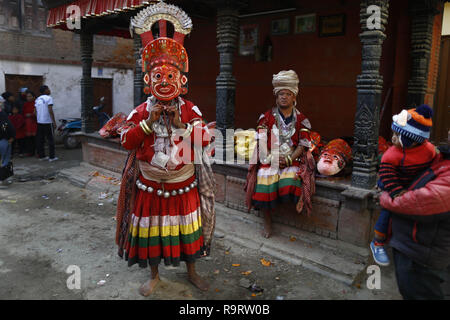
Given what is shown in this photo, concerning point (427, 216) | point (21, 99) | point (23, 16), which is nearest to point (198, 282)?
point (427, 216)

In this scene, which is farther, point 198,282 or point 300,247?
point 300,247

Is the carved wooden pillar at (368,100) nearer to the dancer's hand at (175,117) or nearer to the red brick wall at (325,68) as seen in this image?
the red brick wall at (325,68)

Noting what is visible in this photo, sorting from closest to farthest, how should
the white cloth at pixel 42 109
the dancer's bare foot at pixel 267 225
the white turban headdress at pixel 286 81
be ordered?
1. the white turban headdress at pixel 286 81
2. the dancer's bare foot at pixel 267 225
3. the white cloth at pixel 42 109

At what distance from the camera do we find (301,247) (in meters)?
4.36

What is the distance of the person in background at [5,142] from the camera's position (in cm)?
689

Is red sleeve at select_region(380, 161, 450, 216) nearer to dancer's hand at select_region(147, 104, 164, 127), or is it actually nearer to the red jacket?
dancer's hand at select_region(147, 104, 164, 127)

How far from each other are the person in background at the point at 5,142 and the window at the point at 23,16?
6.49m

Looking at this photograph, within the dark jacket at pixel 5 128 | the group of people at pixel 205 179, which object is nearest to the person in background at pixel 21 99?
the dark jacket at pixel 5 128

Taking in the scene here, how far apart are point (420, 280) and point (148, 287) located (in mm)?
2349

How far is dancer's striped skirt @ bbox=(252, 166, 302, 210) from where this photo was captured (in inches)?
170

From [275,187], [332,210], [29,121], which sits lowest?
[332,210]

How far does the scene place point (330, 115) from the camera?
6590mm

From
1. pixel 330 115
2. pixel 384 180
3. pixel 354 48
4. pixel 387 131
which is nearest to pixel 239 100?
pixel 330 115

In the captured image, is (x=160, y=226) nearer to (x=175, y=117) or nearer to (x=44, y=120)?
(x=175, y=117)
